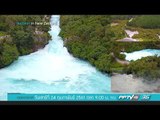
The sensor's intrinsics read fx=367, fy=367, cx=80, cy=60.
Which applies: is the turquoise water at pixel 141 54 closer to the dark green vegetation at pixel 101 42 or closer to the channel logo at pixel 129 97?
the dark green vegetation at pixel 101 42

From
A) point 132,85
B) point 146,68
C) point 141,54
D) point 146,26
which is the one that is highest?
point 146,26

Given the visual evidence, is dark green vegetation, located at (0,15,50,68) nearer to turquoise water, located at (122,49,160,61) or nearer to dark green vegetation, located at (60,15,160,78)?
dark green vegetation, located at (60,15,160,78)

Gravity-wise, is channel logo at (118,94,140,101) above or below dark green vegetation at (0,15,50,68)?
below

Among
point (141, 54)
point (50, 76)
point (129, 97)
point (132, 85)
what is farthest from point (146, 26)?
point (50, 76)

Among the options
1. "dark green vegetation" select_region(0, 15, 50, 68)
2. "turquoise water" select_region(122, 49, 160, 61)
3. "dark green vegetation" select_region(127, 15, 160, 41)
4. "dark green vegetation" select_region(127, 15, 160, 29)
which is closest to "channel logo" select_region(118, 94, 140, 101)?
"turquoise water" select_region(122, 49, 160, 61)

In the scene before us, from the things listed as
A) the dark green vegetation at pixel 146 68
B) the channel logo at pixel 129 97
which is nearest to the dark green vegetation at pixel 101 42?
the dark green vegetation at pixel 146 68

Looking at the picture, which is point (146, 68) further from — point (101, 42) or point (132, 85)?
point (101, 42)
